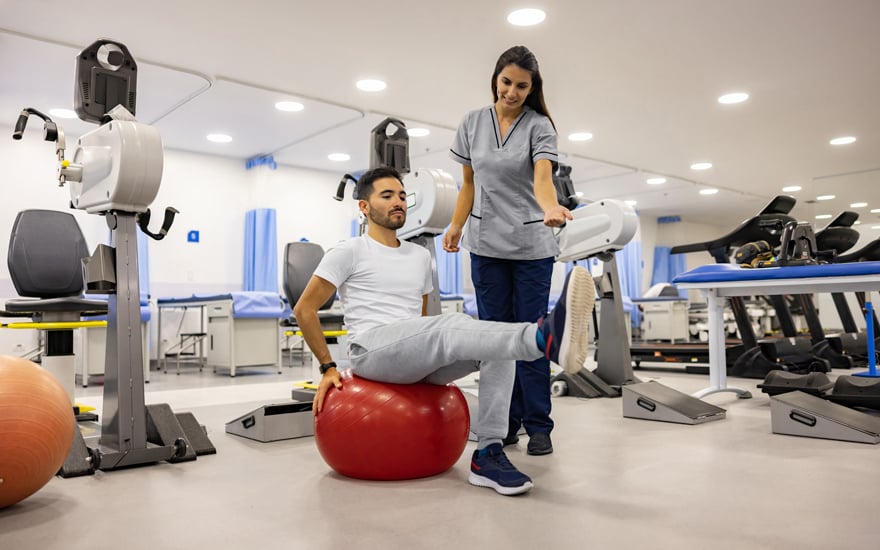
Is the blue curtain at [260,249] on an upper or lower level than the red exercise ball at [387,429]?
upper

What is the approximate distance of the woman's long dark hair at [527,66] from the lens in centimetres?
230

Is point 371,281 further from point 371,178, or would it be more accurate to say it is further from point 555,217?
point 555,217

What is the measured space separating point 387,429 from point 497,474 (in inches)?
13.4

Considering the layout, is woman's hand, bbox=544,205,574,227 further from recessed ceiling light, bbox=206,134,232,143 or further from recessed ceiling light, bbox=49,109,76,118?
recessed ceiling light, bbox=206,134,232,143

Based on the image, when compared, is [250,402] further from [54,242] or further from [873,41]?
[873,41]

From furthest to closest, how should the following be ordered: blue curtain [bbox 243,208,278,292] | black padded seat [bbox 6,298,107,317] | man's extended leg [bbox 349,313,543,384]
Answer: blue curtain [bbox 243,208,278,292] → black padded seat [bbox 6,298,107,317] → man's extended leg [bbox 349,313,543,384]

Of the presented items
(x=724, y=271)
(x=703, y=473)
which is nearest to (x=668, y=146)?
(x=724, y=271)

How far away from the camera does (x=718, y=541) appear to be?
Result: 147cm

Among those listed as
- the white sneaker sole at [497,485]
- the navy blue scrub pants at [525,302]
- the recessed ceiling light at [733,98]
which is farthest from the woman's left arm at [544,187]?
the recessed ceiling light at [733,98]

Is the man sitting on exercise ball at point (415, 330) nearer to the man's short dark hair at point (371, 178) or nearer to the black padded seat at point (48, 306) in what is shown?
the man's short dark hair at point (371, 178)

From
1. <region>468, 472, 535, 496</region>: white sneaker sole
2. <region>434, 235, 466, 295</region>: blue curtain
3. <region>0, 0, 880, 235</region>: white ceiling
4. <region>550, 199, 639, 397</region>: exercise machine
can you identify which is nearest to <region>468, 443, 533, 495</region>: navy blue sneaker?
<region>468, 472, 535, 496</region>: white sneaker sole

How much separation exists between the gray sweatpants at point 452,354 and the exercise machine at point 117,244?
0.86 metres

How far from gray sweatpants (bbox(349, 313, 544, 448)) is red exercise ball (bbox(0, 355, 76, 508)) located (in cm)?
83

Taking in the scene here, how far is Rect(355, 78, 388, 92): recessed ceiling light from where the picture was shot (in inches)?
225
